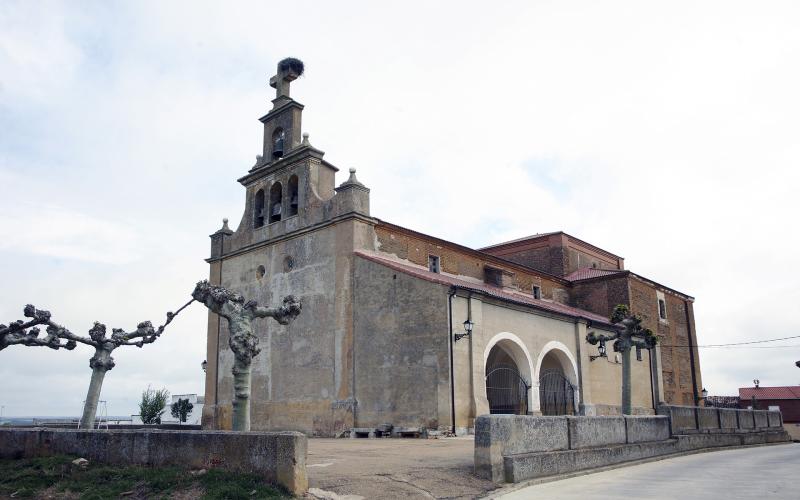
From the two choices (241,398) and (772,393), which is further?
(772,393)

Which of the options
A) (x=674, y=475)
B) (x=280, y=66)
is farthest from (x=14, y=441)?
(x=280, y=66)

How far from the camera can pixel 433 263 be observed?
1179 inches

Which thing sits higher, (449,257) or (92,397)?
(449,257)

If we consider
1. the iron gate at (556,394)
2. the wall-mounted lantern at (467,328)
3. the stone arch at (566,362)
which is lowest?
the iron gate at (556,394)

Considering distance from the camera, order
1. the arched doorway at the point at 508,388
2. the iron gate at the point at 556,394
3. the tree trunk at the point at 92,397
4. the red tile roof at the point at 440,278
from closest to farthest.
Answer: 1. the tree trunk at the point at 92,397
2. the red tile roof at the point at 440,278
3. the arched doorway at the point at 508,388
4. the iron gate at the point at 556,394

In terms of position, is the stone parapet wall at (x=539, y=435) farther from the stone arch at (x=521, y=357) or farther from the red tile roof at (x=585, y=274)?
the red tile roof at (x=585, y=274)

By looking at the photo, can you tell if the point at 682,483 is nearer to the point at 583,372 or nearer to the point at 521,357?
the point at 521,357

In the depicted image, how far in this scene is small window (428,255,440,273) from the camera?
97.3 feet

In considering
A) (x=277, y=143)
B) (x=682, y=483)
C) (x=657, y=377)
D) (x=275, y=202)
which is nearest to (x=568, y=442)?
(x=682, y=483)

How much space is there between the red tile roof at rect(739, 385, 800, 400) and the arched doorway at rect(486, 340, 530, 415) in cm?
3915

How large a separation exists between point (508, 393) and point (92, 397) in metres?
16.2

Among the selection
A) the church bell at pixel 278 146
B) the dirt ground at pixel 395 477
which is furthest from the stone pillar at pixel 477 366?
the church bell at pixel 278 146

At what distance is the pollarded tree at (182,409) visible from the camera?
47.2 meters

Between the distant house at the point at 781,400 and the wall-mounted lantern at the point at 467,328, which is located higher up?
the wall-mounted lantern at the point at 467,328
